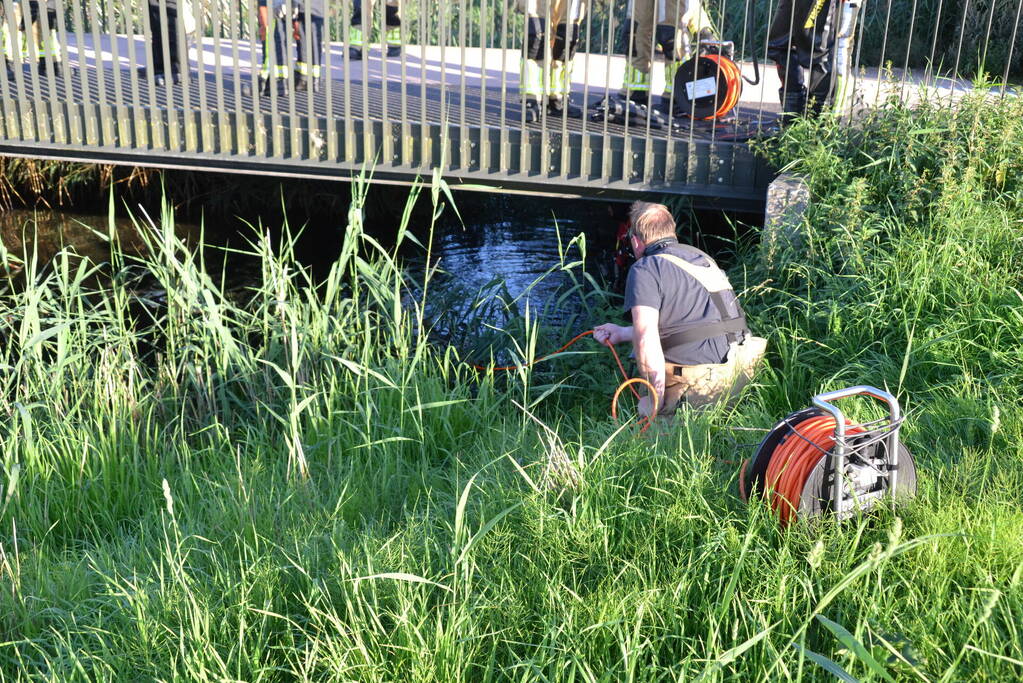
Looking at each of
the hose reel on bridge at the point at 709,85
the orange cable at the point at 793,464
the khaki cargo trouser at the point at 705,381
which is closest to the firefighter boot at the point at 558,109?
the hose reel on bridge at the point at 709,85

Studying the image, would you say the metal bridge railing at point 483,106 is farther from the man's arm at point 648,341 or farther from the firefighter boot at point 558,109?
the man's arm at point 648,341

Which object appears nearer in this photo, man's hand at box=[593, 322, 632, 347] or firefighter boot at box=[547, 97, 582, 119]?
man's hand at box=[593, 322, 632, 347]

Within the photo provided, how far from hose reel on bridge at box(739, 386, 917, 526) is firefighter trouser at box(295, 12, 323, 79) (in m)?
4.91

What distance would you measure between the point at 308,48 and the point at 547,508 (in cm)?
546

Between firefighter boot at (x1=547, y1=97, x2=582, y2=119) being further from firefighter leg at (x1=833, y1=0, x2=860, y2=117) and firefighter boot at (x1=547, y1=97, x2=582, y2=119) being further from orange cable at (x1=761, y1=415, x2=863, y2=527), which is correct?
orange cable at (x1=761, y1=415, x2=863, y2=527)

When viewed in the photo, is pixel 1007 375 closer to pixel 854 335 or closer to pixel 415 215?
pixel 854 335

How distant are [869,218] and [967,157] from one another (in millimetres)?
697

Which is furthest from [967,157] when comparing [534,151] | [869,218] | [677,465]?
[677,465]

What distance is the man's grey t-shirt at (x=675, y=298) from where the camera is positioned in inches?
170

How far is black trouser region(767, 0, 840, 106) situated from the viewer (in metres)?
6.86

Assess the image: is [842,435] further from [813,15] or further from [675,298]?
[813,15]

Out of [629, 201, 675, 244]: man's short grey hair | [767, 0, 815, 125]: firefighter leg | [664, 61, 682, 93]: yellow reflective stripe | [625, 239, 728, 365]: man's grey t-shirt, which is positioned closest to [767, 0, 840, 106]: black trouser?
[767, 0, 815, 125]: firefighter leg

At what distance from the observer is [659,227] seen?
4516 mm

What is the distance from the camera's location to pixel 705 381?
14.7 ft
